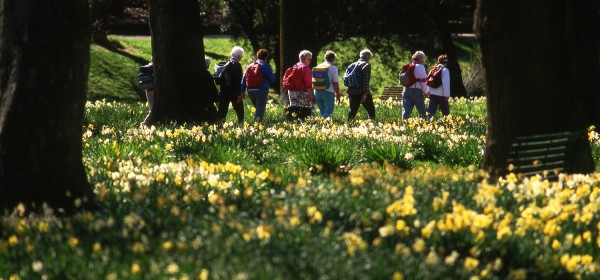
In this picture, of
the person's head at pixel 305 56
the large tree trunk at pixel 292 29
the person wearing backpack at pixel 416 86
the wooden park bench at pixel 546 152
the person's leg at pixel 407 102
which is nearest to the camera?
the wooden park bench at pixel 546 152

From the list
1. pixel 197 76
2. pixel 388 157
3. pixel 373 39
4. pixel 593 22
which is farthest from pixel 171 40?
pixel 373 39

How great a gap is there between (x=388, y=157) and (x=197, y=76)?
15.5 feet

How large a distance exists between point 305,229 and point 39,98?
1992mm

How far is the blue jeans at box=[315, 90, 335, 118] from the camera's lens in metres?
17.8

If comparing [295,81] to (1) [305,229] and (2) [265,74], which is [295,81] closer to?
(2) [265,74]

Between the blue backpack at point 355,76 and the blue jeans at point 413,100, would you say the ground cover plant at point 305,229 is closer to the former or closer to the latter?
the blue backpack at point 355,76

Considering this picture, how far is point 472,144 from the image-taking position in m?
11.8

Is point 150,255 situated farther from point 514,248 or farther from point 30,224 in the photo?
point 514,248

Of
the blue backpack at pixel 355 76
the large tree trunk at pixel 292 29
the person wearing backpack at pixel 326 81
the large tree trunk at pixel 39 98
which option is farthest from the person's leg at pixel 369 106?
the large tree trunk at pixel 39 98

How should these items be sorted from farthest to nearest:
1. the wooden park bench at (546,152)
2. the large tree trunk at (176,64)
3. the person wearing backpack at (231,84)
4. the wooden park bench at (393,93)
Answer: the wooden park bench at (393,93) < the person wearing backpack at (231,84) < the large tree trunk at (176,64) < the wooden park bench at (546,152)

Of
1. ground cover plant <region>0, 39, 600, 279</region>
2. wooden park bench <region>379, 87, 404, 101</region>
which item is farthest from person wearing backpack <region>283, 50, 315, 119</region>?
wooden park bench <region>379, 87, 404, 101</region>

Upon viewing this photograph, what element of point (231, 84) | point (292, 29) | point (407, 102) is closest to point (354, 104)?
point (407, 102)

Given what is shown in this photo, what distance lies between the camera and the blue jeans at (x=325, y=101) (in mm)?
17766

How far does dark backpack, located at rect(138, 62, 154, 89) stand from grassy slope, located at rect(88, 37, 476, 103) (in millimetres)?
11499
